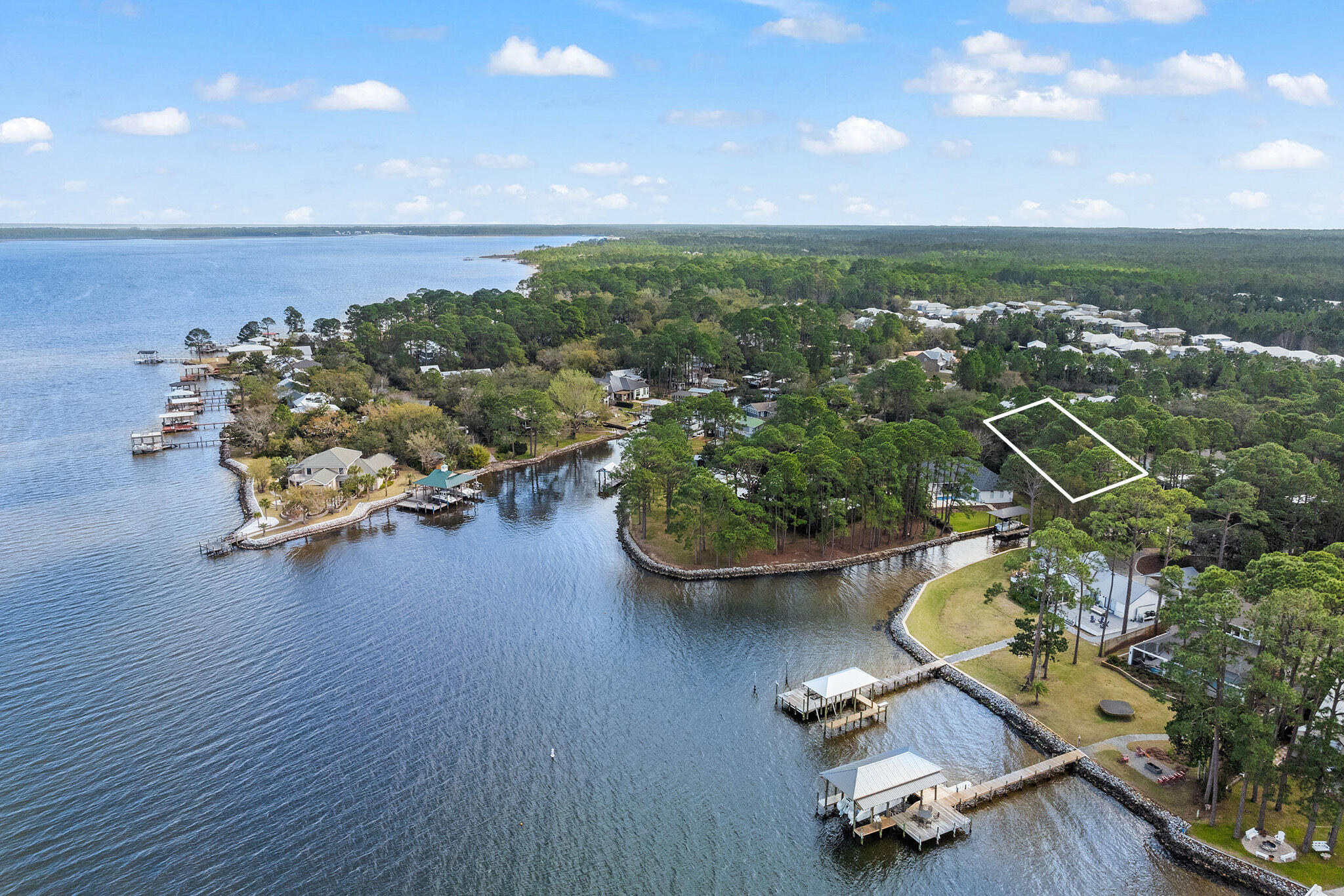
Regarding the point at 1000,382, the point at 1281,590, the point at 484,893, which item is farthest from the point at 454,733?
the point at 1000,382

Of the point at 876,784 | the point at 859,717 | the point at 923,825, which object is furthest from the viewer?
the point at 859,717

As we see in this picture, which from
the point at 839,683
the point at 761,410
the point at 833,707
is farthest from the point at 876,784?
the point at 761,410

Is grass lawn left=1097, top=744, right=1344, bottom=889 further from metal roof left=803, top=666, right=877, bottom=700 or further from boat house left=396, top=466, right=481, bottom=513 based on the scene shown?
boat house left=396, top=466, right=481, bottom=513

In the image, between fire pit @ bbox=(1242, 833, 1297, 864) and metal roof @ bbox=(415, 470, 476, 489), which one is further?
metal roof @ bbox=(415, 470, 476, 489)

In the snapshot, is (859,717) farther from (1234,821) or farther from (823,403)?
(823,403)

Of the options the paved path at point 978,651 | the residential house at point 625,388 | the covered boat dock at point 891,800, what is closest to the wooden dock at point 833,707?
the paved path at point 978,651

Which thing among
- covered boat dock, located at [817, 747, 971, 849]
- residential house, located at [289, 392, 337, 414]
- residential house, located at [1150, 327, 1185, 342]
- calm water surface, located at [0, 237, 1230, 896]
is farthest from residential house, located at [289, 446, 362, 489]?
residential house, located at [1150, 327, 1185, 342]

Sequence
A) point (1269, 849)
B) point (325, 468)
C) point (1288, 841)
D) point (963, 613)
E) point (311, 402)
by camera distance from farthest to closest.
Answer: point (311, 402) → point (325, 468) → point (963, 613) → point (1288, 841) → point (1269, 849)
